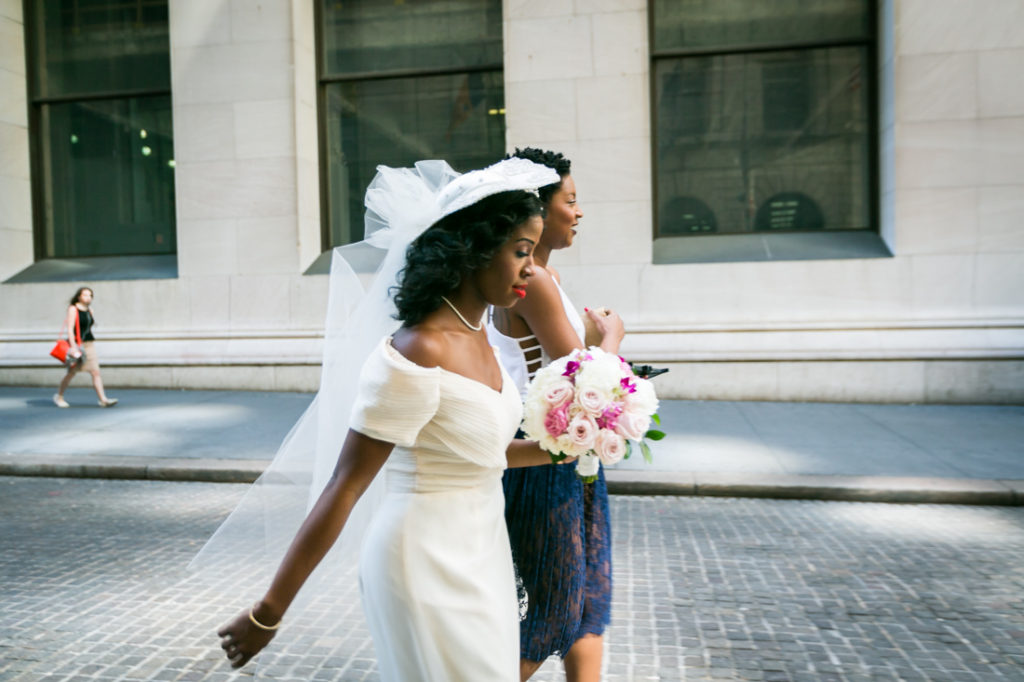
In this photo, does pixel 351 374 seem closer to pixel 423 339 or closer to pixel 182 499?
pixel 423 339

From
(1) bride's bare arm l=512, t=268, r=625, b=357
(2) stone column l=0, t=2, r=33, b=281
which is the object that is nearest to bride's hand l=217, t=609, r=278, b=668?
(1) bride's bare arm l=512, t=268, r=625, b=357

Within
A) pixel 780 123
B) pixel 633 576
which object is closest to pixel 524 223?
pixel 633 576

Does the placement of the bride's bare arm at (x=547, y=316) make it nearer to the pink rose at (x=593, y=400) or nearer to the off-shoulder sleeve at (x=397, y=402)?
the pink rose at (x=593, y=400)

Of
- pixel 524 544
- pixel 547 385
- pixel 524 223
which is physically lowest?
pixel 524 544

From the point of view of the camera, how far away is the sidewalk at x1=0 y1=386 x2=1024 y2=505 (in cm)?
647

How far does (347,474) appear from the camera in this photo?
1.77 meters

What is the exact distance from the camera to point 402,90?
1263cm

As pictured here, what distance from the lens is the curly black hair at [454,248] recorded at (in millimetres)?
1880

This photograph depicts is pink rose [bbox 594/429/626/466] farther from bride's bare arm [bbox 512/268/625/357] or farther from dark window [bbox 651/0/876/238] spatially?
dark window [bbox 651/0/876/238]

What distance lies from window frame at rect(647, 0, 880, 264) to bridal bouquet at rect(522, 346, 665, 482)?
9.24m

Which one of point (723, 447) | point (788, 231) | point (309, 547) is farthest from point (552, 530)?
point (788, 231)

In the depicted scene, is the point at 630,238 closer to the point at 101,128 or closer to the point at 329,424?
the point at 329,424

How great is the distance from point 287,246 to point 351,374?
33.6 feet

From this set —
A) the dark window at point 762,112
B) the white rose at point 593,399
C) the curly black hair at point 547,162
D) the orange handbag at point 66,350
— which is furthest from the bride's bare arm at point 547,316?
the orange handbag at point 66,350
